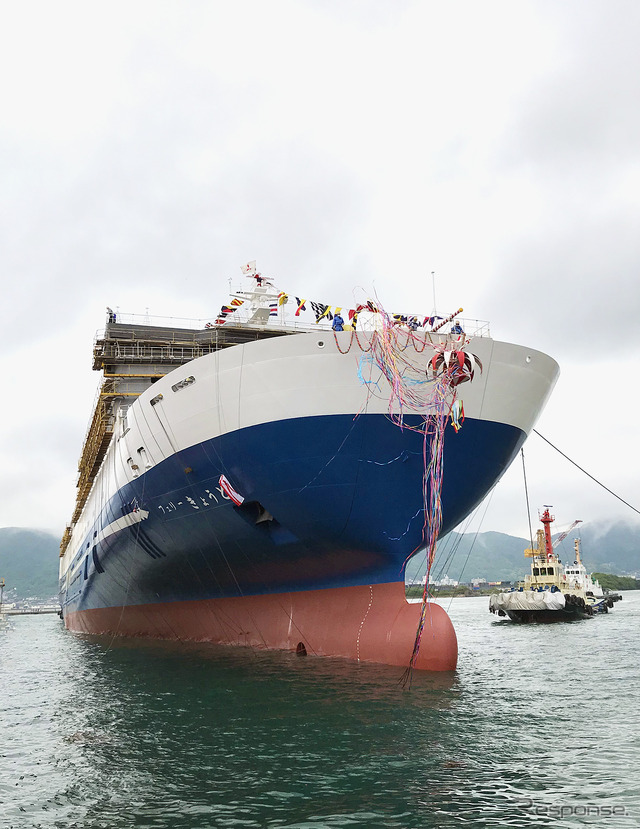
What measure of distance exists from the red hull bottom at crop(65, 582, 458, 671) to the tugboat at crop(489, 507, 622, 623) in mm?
23334

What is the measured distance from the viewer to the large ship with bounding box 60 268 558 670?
44.3 ft

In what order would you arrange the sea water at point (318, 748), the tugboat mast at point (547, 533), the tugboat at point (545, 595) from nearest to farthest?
1. the sea water at point (318, 748)
2. the tugboat at point (545, 595)
3. the tugboat mast at point (547, 533)

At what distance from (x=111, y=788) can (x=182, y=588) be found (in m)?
12.3

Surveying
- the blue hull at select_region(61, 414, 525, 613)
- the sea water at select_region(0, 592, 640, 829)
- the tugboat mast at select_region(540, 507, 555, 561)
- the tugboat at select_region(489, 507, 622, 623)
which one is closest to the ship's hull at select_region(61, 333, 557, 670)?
the blue hull at select_region(61, 414, 525, 613)

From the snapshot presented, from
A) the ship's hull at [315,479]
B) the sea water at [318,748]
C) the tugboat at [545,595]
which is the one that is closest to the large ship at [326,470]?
the ship's hull at [315,479]

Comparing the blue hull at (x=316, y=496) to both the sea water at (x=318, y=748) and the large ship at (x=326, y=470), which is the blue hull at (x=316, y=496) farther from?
the sea water at (x=318, y=748)

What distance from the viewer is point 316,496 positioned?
13719 millimetres

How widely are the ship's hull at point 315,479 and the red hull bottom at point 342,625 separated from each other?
0.11ft

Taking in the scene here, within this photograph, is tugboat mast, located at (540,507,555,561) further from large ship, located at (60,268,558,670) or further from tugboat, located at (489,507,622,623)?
large ship, located at (60,268,558,670)

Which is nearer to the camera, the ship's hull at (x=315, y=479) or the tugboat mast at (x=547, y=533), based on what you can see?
the ship's hull at (x=315, y=479)

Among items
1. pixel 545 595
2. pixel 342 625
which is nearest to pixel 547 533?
A: pixel 545 595

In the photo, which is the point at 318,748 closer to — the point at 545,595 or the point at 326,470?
the point at 326,470

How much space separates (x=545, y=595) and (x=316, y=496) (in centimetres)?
2664

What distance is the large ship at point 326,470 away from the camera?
1349cm
